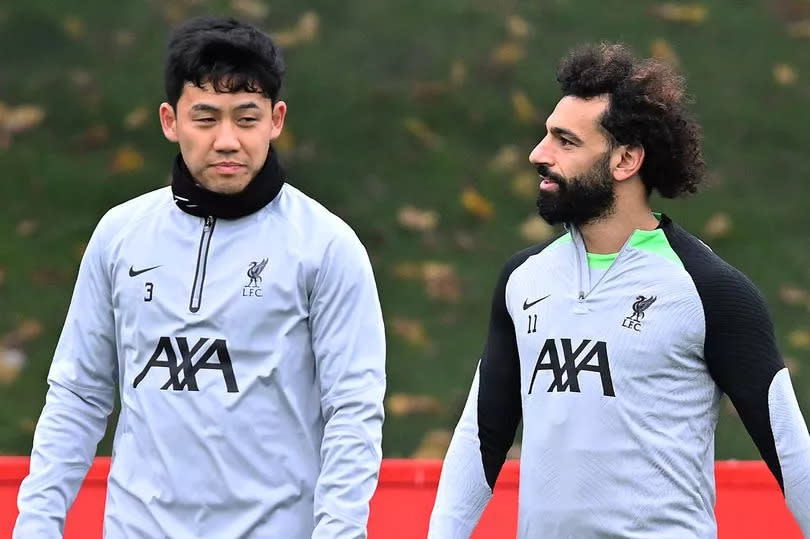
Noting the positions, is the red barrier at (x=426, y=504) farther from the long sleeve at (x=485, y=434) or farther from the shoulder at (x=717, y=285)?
the shoulder at (x=717, y=285)

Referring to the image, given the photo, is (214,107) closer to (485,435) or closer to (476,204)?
(485,435)

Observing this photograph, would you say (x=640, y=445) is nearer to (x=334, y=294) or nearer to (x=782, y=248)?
(x=334, y=294)

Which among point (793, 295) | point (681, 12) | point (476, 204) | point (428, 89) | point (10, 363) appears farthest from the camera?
point (681, 12)

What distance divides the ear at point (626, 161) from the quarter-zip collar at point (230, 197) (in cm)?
80

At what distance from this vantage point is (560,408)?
13.0ft

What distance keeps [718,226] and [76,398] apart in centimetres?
559

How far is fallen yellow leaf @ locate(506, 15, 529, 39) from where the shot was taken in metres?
10.2

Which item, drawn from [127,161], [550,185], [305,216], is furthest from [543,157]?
[127,161]

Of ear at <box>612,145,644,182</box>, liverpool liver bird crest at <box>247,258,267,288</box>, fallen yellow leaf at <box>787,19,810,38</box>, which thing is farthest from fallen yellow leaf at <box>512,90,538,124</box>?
liverpool liver bird crest at <box>247,258,267,288</box>

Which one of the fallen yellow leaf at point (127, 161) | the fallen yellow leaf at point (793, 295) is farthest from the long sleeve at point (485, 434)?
the fallen yellow leaf at point (127, 161)

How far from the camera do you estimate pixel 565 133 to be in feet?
13.7

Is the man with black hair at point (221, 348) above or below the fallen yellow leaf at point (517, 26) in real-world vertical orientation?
below

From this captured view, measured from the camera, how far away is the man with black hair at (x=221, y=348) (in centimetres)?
385

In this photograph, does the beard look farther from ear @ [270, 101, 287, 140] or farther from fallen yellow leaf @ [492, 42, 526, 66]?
fallen yellow leaf @ [492, 42, 526, 66]
